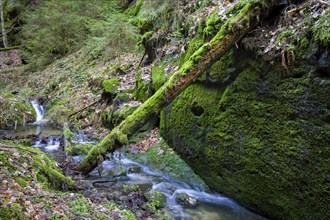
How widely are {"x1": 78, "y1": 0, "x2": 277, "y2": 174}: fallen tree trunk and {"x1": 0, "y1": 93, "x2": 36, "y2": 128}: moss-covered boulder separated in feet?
26.1

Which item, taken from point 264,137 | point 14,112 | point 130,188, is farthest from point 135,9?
point 264,137

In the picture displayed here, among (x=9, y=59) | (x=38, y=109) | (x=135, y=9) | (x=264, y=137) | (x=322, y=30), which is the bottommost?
(x=38, y=109)

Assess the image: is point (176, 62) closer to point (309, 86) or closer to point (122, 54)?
point (309, 86)

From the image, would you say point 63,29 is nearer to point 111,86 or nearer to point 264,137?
point 111,86

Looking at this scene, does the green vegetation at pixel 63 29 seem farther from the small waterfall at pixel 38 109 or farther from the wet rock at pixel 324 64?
the wet rock at pixel 324 64

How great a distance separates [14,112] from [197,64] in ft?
34.7

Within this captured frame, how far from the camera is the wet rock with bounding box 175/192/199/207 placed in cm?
616

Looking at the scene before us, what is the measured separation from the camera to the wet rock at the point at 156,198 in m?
5.89

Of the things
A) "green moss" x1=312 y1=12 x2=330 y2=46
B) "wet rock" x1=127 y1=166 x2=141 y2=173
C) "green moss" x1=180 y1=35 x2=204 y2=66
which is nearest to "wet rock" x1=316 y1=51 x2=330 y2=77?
"green moss" x1=312 y1=12 x2=330 y2=46

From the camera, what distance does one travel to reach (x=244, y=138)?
5625mm

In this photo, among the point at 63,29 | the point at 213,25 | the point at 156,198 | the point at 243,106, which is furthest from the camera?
the point at 63,29

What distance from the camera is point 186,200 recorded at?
6203 mm

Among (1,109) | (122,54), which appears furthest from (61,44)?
(1,109)

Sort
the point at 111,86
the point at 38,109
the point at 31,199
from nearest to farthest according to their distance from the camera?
the point at 31,199, the point at 111,86, the point at 38,109
